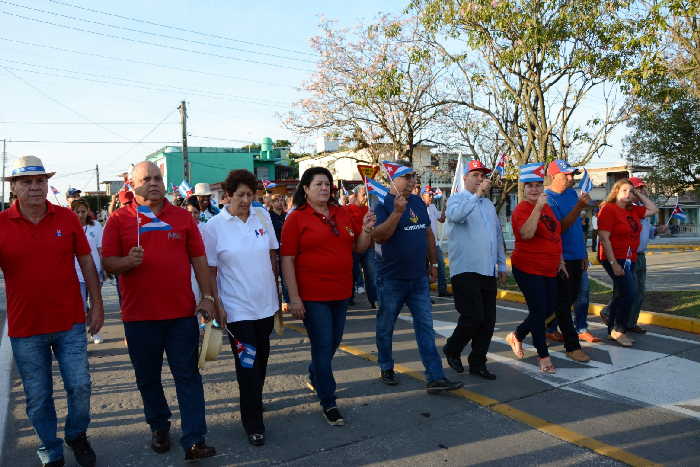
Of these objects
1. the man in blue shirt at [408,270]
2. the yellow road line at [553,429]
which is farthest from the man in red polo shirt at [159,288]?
the yellow road line at [553,429]

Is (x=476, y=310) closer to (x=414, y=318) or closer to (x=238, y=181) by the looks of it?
(x=414, y=318)

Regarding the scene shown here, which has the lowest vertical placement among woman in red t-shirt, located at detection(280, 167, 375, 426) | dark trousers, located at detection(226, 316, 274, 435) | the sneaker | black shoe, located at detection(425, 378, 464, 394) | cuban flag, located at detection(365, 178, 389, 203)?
the sneaker

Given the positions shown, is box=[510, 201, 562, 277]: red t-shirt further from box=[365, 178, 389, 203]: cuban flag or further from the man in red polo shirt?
the man in red polo shirt

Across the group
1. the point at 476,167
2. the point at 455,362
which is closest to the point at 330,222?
the point at 476,167

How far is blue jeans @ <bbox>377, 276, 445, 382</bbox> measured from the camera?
479cm

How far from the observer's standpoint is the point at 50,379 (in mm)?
3568

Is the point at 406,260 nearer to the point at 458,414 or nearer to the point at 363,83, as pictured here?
the point at 458,414

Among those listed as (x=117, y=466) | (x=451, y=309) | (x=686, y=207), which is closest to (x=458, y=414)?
(x=117, y=466)

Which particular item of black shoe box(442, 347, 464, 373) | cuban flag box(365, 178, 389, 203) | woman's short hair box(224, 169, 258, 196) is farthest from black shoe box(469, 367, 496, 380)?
woman's short hair box(224, 169, 258, 196)

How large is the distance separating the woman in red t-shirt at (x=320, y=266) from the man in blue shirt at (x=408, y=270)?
527 millimetres

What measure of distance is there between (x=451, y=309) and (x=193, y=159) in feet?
138

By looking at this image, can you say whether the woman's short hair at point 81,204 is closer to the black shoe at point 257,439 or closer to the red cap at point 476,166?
the black shoe at point 257,439

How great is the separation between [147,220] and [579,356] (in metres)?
4.42

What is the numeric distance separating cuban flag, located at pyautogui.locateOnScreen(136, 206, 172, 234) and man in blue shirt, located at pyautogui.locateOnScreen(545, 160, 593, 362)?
3923 millimetres
